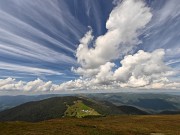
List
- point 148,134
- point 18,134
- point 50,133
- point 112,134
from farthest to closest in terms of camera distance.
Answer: point 148,134 → point 112,134 → point 50,133 → point 18,134

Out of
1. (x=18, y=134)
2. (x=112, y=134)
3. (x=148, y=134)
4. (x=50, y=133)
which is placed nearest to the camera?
(x=18, y=134)

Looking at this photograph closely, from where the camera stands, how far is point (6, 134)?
35.8 metres

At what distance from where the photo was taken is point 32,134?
118 feet

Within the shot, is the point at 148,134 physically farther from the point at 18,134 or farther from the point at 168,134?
the point at 18,134

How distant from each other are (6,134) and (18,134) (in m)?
2.35

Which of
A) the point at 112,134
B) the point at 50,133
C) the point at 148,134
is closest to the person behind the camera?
the point at 50,133

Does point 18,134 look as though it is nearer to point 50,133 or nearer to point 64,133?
point 50,133

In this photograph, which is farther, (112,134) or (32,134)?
(112,134)

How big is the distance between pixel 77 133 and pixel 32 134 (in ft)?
29.6

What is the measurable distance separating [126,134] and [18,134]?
2269 cm

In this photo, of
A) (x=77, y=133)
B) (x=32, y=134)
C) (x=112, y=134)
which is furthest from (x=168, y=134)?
(x=32, y=134)

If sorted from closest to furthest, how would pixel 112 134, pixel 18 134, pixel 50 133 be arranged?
pixel 18 134
pixel 50 133
pixel 112 134

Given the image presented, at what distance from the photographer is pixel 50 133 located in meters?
37.9

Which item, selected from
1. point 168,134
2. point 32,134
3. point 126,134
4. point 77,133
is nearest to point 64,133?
point 77,133
